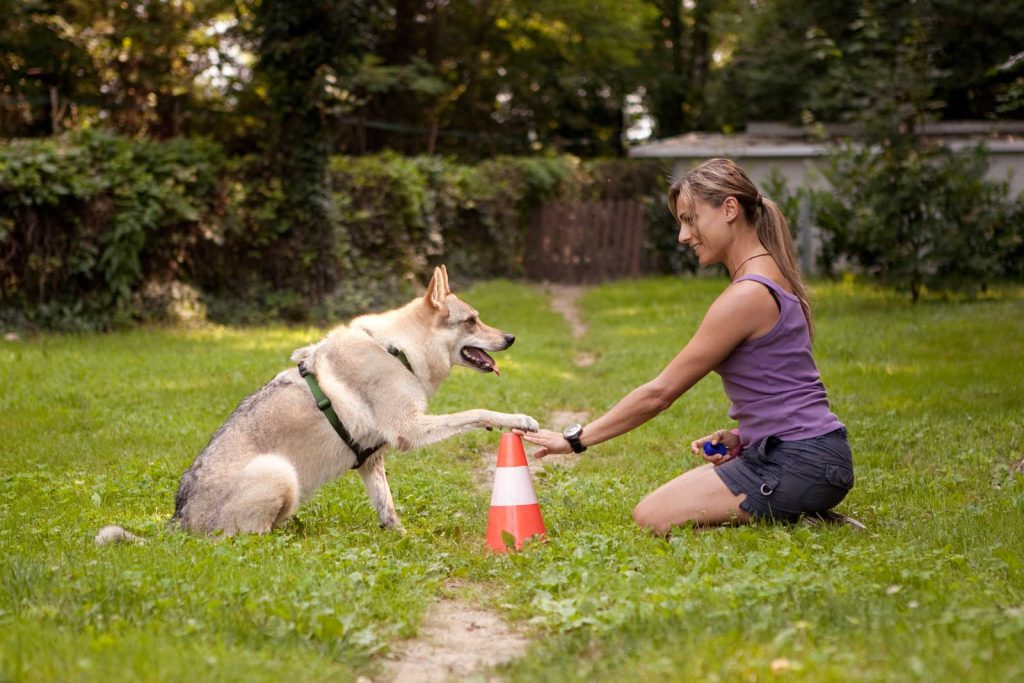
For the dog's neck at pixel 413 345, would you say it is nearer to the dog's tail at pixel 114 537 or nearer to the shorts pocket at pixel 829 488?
the dog's tail at pixel 114 537

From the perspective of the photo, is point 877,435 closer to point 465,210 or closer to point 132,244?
point 132,244

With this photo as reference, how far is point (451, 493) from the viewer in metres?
7.02

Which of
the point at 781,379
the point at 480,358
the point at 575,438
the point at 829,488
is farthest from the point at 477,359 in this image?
the point at 829,488

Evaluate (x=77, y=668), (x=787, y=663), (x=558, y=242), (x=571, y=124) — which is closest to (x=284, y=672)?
(x=77, y=668)

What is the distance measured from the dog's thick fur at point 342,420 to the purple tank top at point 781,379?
1235mm

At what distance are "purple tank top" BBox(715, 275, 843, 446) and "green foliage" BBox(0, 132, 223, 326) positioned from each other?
38.0ft

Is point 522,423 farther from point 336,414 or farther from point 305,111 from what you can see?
point 305,111

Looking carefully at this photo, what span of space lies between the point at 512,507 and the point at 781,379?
1.65 m

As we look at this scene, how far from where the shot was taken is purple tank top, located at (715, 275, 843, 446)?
5.31 m

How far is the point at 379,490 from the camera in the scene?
621 centimetres

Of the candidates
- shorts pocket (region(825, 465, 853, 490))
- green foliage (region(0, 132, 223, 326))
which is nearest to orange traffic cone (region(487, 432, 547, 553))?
shorts pocket (region(825, 465, 853, 490))

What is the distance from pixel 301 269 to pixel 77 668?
45.3 feet

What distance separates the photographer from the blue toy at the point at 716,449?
583 centimetres

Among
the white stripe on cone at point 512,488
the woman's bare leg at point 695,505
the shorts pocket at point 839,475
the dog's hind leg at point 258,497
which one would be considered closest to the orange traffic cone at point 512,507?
the white stripe on cone at point 512,488
